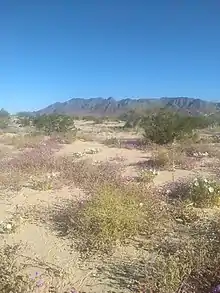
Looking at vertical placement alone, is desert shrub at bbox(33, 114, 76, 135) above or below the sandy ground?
above

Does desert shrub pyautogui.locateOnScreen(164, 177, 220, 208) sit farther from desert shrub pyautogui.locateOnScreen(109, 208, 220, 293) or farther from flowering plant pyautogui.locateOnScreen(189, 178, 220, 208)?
desert shrub pyautogui.locateOnScreen(109, 208, 220, 293)

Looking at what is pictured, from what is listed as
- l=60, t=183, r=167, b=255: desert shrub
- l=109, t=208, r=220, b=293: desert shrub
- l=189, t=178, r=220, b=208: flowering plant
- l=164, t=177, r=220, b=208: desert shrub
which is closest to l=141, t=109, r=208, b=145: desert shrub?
l=164, t=177, r=220, b=208: desert shrub

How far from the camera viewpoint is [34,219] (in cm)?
661

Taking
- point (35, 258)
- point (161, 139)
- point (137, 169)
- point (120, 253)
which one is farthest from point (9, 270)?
point (161, 139)

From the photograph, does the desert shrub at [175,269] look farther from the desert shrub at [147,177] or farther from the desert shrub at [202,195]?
the desert shrub at [147,177]

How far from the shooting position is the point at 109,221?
5.61 meters

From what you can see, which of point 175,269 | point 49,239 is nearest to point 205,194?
point 49,239

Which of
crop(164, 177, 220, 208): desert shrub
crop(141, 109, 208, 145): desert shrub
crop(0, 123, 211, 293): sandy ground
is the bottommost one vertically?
crop(0, 123, 211, 293): sandy ground

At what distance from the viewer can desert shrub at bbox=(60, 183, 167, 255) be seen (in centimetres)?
534

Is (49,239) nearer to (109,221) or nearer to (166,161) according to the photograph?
(109,221)

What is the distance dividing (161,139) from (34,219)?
12192 mm

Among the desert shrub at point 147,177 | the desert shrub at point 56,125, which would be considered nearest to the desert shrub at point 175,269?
the desert shrub at point 147,177

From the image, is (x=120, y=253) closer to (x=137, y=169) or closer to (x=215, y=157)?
(x=137, y=169)

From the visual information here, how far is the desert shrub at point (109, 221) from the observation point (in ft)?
17.5
